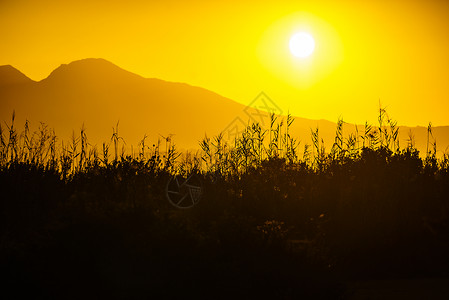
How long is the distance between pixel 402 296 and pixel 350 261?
1.46m

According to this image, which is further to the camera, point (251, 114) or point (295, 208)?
point (251, 114)

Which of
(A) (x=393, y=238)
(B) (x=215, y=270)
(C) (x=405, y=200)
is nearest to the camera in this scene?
(B) (x=215, y=270)

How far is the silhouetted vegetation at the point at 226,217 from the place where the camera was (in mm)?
7402

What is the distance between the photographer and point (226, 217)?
858 cm

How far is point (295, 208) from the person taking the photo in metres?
10.9

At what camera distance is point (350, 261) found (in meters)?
9.84

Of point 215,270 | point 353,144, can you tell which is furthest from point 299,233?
point 353,144

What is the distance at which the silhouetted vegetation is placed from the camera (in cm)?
740

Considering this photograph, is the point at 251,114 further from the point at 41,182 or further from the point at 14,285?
the point at 14,285

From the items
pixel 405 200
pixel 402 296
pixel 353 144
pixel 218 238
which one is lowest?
pixel 402 296

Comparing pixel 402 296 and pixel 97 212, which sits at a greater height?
pixel 97 212

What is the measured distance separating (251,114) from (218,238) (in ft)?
19.3

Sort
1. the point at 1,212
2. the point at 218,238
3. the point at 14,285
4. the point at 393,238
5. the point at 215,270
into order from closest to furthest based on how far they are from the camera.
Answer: the point at 14,285 → the point at 215,270 → the point at 218,238 → the point at 1,212 → the point at 393,238

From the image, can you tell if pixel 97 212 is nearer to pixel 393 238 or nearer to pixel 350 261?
pixel 350 261
